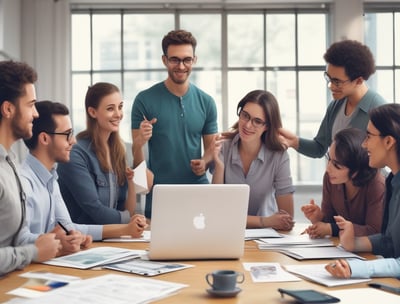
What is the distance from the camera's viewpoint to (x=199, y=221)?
212 cm

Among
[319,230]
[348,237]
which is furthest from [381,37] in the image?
[348,237]

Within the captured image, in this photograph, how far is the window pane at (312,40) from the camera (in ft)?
20.4

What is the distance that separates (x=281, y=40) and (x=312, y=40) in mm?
334

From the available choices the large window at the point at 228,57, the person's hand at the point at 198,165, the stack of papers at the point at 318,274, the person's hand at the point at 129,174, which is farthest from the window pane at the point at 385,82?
the stack of papers at the point at 318,274

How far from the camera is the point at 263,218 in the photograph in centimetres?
300

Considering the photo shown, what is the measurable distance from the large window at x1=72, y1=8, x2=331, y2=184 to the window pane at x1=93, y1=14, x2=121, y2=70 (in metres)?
0.01

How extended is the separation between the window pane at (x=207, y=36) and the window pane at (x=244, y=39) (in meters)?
0.14

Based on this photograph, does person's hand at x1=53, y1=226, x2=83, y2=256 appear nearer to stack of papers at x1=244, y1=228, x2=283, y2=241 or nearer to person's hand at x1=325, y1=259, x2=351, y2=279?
stack of papers at x1=244, y1=228, x2=283, y2=241

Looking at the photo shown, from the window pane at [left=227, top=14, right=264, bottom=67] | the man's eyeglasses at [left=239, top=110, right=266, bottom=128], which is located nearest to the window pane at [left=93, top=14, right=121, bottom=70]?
the window pane at [left=227, top=14, right=264, bottom=67]

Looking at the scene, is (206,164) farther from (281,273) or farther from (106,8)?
(106,8)

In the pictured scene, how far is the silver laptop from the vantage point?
6.82 ft

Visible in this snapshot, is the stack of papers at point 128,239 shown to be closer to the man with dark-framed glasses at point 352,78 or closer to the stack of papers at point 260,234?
the stack of papers at point 260,234

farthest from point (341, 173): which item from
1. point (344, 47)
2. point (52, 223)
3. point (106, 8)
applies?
point (106, 8)

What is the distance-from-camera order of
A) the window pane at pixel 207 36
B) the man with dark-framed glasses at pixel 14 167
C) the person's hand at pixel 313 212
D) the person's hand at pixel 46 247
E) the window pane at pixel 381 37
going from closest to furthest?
1. the man with dark-framed glasses at pixel 14 167
2. the person's hand at pixel 46 247
3. the person's hand at pixel 313 212
4. the window pane at pixel 207 36
5. the window pane at pixel 381 37
